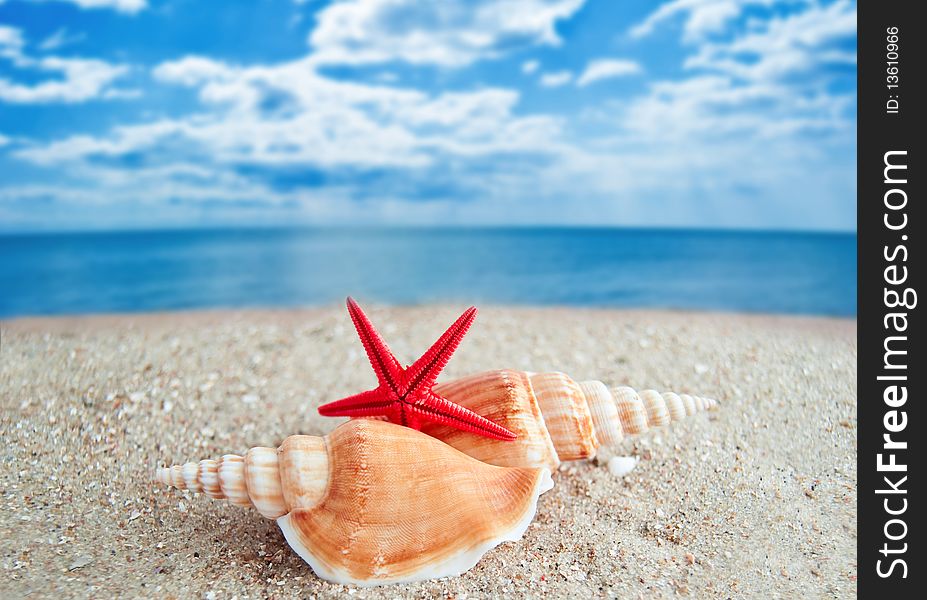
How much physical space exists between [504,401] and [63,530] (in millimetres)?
2420

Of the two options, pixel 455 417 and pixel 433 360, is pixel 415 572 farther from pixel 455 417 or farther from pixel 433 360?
pixel 433 360

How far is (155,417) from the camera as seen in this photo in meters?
4.47

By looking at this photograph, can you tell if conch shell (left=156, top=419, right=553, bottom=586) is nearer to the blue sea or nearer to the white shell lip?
the white shell lip

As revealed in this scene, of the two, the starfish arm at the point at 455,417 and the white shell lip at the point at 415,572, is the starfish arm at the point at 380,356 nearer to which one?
the starfish arm at the point at 455,417

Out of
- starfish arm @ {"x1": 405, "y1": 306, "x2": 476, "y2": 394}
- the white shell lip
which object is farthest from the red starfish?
the white shell lip

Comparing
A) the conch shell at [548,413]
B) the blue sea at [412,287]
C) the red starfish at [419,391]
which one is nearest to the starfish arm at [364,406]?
the red starfish at [419,391]

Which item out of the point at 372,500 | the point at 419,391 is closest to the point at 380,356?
the point at 419,391

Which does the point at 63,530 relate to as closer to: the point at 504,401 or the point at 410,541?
the point at 410,541

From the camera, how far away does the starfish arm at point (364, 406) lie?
316cm

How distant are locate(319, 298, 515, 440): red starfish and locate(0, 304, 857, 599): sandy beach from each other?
2.21 ft

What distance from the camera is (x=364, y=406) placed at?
3254 mm

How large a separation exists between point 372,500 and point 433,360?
746 millimetres

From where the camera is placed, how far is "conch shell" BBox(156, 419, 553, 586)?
2.74 m
